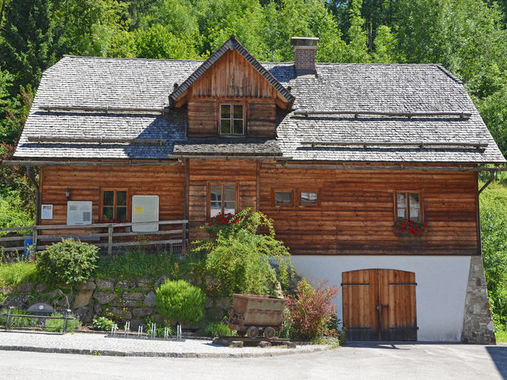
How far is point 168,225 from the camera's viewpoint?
68.3 ft

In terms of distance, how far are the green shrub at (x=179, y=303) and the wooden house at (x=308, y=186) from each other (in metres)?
3.52

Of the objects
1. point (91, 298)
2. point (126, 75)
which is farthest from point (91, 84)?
point (91, 298)

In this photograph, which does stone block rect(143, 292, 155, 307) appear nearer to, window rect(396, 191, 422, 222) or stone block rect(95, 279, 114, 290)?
stone block rect(95, 279, 114, 290)

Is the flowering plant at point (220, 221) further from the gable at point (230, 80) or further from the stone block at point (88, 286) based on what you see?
the gable at point (230, 80)

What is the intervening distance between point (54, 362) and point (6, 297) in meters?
5.95

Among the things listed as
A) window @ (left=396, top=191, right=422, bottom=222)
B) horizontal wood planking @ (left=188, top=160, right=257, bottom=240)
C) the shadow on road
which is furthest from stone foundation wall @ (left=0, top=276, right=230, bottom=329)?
the shadow on road

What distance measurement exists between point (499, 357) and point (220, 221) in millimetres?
9724

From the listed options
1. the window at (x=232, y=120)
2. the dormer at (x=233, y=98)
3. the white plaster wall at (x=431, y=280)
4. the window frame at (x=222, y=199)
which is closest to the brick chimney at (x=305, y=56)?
the dormer at (x=233, y=98)

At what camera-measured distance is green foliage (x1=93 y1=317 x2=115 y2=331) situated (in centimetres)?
1698

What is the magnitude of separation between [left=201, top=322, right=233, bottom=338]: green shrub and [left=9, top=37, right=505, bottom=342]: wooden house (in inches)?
163

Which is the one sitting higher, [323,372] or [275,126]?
[275,126]

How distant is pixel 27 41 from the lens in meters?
34.7

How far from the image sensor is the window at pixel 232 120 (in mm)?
21297

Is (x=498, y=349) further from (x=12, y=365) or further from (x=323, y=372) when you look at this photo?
(x=12, y=365)
